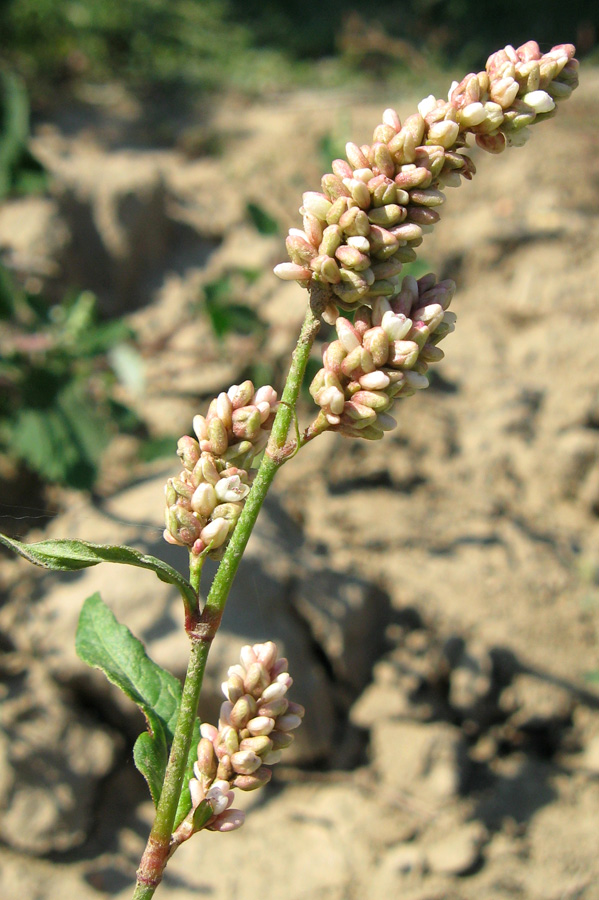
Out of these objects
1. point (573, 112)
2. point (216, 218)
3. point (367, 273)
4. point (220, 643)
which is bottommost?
point (220, 643)

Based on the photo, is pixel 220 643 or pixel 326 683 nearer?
pixel 220 643

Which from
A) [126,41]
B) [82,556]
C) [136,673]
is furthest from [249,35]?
[82,556]

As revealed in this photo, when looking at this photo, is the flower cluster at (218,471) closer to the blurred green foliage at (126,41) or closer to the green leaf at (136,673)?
the green leaf at (136,673)

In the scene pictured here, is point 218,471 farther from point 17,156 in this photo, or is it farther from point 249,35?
point 249,35

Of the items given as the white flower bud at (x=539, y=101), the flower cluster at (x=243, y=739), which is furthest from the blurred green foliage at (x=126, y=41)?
the flower cluster at (x=243, y=739)

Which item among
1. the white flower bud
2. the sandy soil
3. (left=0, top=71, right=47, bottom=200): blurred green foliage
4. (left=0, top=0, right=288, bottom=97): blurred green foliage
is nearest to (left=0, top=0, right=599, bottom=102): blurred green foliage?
(left=0, top=0, right=288, bottom=97): blurred green foliage

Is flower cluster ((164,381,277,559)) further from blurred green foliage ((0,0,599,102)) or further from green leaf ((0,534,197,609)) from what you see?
blurred green foliage ((0,0,599,102))

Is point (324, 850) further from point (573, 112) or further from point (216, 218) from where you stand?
point (573, 112)

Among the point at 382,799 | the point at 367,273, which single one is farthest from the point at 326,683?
the point at 367,273
